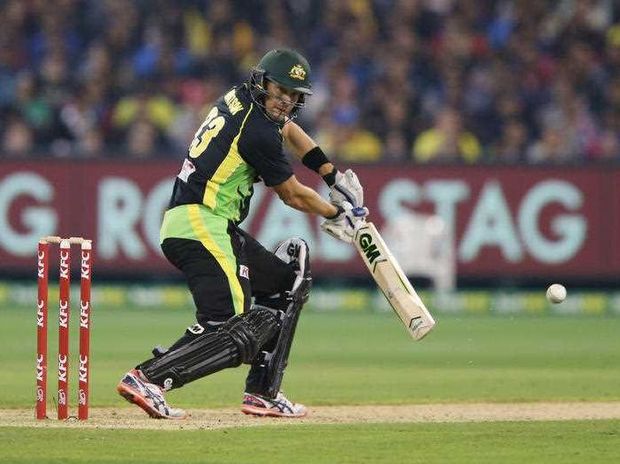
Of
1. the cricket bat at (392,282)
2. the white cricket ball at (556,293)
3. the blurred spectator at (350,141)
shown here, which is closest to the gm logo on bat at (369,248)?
the cricket bat at (392,282)

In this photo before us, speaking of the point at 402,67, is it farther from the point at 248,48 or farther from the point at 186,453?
the point at 186,453

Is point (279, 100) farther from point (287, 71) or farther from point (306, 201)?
point (306, 201)

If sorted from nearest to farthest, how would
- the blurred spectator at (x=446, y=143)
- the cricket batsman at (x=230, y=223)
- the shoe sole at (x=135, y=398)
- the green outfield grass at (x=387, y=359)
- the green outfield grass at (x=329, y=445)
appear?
the green outfield grass at (x=329, y=445)
the shoe sole at (x=135, y=398)
the cricket batsman at (x=230, y=223)
the green outfield grass at (x=387, y=359)
the blurred spectator at (x=446, y=143)

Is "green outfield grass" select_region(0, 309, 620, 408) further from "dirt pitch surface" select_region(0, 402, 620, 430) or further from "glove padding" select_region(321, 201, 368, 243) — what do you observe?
"glove padding" select_region(321, 201, 368, 243)

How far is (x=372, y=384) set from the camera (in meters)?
9.46

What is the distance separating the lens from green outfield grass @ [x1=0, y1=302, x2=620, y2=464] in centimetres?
635

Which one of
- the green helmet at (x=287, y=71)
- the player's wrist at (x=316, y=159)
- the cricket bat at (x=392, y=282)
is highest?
the green helmet at (x=287, y=71)

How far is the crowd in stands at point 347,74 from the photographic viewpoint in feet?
49.8

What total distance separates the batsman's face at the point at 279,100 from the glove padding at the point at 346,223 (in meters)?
0.50

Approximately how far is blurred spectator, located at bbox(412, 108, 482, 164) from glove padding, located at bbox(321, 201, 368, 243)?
7.27m

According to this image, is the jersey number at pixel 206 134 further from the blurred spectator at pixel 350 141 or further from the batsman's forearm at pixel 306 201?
the blurred spectator at pixel 350 141

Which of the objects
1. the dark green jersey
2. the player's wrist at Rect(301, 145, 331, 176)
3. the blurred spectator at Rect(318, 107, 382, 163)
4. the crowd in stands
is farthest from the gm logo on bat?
the blurred spectator at Rect(318, 107, 382, 163)

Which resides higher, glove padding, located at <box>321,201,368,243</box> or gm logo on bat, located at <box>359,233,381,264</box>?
glove padding, located at <box>321,201,368,243</box>

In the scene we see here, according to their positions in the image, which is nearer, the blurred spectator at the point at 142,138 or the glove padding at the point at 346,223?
the glove padding at the point at 346,223
